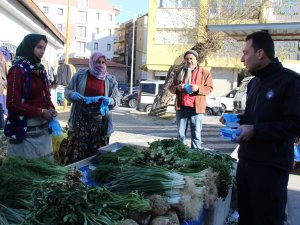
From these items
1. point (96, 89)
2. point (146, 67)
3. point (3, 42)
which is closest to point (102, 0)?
point (146, 67)

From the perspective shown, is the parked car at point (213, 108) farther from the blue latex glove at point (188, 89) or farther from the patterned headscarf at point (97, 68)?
the patterned headscarf at point (97, 68)

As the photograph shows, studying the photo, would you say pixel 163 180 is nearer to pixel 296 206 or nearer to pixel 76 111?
pixel 76 111

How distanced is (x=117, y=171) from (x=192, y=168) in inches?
29.9

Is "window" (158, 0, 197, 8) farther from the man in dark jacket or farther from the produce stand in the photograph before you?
the man in dark jacket

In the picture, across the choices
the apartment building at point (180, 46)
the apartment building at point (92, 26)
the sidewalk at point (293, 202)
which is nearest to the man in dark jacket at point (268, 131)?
the sidewalk at point (293, 202)

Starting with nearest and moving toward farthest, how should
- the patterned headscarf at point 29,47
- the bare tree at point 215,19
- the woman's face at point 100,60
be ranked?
the patterned headscarf at point 29,47, the woman's face at point 100,60, the bare tree at point 215,19

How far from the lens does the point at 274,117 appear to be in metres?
3.31

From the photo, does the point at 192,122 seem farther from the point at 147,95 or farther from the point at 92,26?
the point at 92,26

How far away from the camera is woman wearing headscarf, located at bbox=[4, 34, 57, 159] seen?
13.4ft

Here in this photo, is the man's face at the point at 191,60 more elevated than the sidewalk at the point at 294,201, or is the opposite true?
the man's face at the point at 191,60

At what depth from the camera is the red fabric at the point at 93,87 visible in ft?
17.9

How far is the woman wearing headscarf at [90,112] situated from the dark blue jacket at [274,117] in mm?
2365

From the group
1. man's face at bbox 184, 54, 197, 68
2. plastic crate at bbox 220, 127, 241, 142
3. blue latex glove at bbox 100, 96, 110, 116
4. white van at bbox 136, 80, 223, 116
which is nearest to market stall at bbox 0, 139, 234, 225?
plastic crate at bbox 220, 127, 241, 142

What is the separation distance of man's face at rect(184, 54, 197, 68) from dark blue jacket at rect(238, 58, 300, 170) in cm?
323
